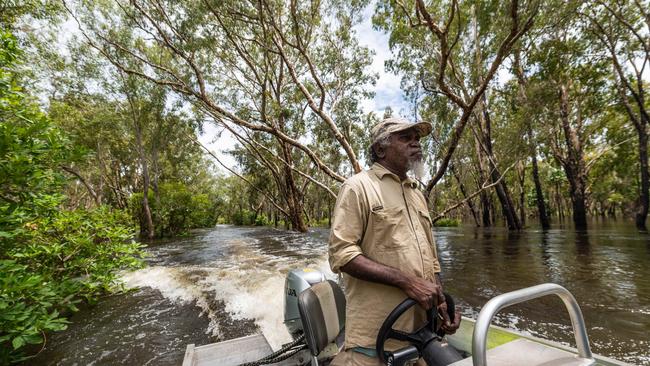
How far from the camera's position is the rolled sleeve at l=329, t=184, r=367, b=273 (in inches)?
60.0

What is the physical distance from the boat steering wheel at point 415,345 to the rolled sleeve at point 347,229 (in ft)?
1.19

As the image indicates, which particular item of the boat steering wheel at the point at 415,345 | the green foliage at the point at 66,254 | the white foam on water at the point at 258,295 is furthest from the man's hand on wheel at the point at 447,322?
the green foliage at the point at 66,254

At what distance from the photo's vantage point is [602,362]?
4.66 feet

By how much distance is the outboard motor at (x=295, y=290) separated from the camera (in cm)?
298

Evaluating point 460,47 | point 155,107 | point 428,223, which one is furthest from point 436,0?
point 155,107

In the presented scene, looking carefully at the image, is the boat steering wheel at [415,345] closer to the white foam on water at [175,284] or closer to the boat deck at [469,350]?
the boat deck at [469,350]

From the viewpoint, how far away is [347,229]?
1.58 metres

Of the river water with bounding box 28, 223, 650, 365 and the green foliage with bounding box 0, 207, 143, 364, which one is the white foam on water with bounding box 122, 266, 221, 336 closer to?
the river water with bounding box 28, 223, 650, 365

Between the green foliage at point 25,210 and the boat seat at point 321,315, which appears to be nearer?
the boat seat at point 321,315

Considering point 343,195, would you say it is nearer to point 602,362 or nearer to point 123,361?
point 602,362

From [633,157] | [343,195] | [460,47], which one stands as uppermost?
[460,47]

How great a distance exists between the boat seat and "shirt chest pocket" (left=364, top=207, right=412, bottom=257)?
0.72 metres

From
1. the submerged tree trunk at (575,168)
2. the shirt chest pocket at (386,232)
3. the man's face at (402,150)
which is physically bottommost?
the shirt chest pocket at (386,232)

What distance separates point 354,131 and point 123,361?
68.1 feet
